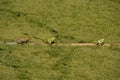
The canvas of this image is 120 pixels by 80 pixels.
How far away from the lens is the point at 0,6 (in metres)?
4.37

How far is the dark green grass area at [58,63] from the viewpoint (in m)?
3.11

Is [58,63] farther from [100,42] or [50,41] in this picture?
[100,42]

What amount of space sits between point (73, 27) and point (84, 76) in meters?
1.07

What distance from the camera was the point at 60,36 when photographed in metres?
3.85

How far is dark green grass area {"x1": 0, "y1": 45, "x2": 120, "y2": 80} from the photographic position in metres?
3.11

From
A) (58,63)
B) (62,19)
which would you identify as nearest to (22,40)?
(58,63)

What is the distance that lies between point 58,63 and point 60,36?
2.03ft

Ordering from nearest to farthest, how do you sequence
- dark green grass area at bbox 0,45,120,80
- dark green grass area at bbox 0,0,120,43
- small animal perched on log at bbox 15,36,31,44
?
dark green grass area at bbox 0,45,120,80, small animal perched on log at bbox 15,36,31,44, dark green grass area at bbox 0,0,120,43

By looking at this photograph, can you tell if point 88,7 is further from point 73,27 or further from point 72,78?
point 72,78

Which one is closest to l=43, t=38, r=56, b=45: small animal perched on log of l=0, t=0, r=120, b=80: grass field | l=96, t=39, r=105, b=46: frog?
l=0, t=0, r=120, b=80: grass field

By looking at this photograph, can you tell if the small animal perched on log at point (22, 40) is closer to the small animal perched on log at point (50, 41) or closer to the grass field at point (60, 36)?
the grass field at point (60, 36)

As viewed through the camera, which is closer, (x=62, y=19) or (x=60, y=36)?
(x=60, y=36)

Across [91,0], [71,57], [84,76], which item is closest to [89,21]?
[91,0]

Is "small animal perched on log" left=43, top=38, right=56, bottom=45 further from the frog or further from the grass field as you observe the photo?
the frog
